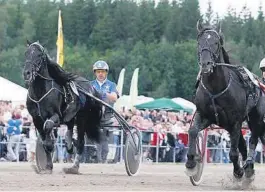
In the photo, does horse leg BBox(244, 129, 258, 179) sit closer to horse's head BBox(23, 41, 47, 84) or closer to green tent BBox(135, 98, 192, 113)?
horse's head BBox(23, 41, 47, 84)

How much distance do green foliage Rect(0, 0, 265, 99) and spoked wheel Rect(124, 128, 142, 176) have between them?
7921cm

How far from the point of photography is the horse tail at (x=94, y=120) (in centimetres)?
1527

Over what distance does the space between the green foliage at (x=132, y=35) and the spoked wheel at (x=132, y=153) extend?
79209 millimetres

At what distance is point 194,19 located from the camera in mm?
123750

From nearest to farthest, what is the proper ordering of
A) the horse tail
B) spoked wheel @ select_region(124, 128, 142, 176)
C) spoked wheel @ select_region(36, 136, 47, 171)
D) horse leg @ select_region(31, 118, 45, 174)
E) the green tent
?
horse leg @ select_region(31, 118, 45, 174), spoked wheel @ select_region(36, 136, 47, 171), spoked wheel @ select_region(124, 128, 142, 176), the horse tail, the green tent

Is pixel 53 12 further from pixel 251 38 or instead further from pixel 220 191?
pixel 220 191

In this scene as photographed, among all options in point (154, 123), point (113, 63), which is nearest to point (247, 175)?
point (154, 123)

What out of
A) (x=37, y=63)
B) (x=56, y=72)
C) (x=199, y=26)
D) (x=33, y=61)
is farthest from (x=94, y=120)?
(x=199, y=26)

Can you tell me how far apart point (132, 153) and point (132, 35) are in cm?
10851

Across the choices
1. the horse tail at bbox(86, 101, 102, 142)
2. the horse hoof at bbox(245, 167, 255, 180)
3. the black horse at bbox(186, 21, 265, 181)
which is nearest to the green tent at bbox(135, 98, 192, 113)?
the horse tail at bbox(86, 101, 102, 142)

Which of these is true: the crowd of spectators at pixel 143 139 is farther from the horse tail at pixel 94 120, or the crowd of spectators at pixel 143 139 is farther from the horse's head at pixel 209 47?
the horse's head at pixel 209 47

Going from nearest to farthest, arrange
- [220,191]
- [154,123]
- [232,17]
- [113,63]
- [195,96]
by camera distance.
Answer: [220,191]
[195,96]
[154,123]
[113,63]
[232,17]

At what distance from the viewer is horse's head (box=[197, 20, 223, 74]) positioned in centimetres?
1145

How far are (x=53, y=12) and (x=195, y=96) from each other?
114 meters
